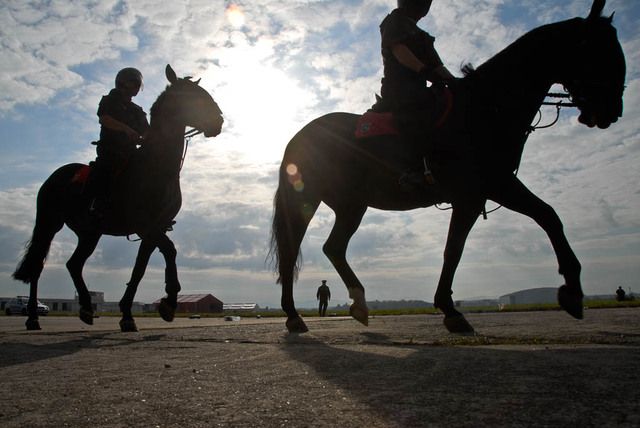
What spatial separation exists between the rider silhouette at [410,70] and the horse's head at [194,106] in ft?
10.6

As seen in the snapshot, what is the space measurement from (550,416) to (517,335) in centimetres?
283

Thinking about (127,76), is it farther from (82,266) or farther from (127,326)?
(127,326)

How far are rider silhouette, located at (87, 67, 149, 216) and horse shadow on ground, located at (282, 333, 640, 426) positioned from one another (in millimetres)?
5555

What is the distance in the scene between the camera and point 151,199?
24.8 ft

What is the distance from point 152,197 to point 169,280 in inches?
45.5

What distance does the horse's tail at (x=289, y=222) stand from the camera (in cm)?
679

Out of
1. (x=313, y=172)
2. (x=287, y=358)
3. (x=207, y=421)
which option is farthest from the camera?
(x=313, y=172)

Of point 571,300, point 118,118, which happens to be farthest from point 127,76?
point 571,300

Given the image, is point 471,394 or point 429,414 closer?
point 429,414

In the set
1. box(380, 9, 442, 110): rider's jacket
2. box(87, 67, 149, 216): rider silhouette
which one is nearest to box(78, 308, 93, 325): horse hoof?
box(87, 67, 149, 216): rider silhouette

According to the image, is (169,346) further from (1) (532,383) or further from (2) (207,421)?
(1) (532,383)

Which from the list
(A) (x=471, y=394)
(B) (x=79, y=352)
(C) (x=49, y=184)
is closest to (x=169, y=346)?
(B) (x=79, y=352)

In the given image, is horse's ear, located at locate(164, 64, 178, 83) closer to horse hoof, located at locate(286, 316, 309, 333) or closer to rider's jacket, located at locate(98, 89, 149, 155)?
rider's jacket, located at locate(98, 89, 149, 155)

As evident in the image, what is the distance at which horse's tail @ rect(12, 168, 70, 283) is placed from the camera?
8.88 m
